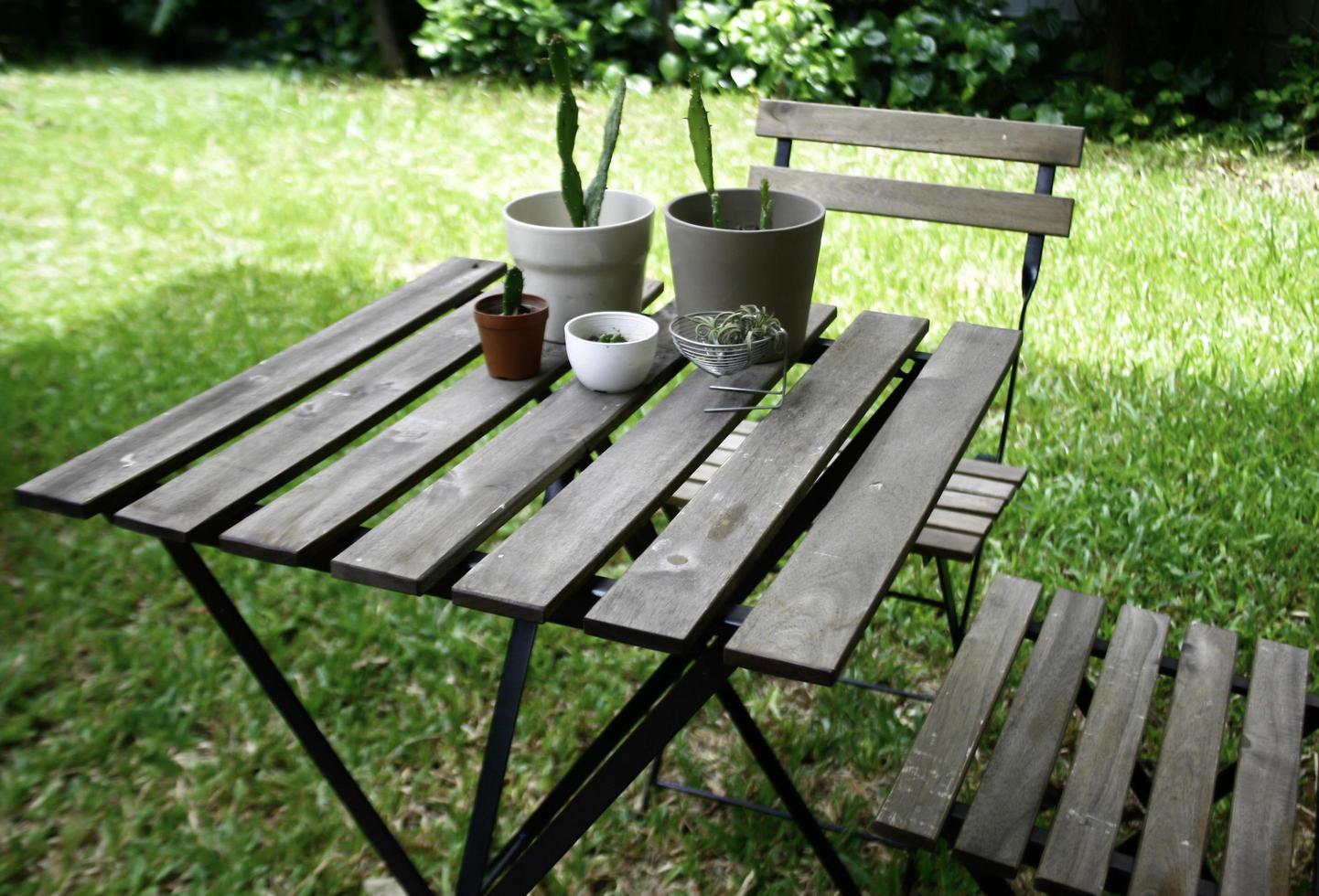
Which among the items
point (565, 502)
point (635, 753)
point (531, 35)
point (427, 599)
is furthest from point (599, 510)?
point (531, 35)

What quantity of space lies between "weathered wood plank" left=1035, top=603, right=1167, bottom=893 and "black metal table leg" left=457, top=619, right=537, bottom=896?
2.27ft

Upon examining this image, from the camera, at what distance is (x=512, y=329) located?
5.93 ft

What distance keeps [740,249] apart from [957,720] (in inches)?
29.0

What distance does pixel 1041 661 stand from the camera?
182 cm

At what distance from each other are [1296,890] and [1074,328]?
2366mm

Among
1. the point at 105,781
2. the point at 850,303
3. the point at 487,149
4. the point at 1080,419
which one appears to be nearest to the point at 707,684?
the point at 105,781

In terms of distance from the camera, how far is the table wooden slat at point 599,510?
4.31 feet

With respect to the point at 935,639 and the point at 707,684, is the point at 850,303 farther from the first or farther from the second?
the point at 707,684

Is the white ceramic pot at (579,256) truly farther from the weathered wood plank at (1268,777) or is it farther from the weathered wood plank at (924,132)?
the weathered wood plank at (1268,777)

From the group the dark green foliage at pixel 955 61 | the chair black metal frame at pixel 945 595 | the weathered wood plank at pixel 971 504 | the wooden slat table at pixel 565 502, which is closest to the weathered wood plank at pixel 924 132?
Answer: the chair black metal frame at pixel 945 595

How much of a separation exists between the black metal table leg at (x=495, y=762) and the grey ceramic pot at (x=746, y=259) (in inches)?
23.2

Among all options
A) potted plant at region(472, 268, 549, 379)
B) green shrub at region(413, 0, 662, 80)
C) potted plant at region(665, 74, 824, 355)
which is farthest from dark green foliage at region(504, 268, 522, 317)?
green shrub at region(413, 0, 662, 80)

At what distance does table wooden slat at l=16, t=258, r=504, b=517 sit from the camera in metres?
1.55

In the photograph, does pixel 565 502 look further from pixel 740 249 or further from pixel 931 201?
pixel 931 201
